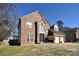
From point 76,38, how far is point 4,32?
2032 millimetres

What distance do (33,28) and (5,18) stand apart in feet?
2.79

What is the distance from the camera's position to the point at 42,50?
176 feet

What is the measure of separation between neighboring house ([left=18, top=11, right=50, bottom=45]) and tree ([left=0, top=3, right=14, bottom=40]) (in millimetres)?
348

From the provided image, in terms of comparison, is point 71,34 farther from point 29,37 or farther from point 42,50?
point 29,37

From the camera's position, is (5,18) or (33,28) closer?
(5,18)

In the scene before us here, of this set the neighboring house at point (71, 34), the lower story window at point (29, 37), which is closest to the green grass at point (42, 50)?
the neighboring house at point (71, 34)

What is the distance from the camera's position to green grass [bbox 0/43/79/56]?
5353 cm

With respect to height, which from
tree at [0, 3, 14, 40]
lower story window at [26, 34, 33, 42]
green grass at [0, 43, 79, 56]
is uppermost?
tree at [0, 3, 14, 40]

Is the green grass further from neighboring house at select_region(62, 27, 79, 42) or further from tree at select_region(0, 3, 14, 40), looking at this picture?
tree at select_region(0, 3, 14, 40)

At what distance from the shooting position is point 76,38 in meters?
53.7

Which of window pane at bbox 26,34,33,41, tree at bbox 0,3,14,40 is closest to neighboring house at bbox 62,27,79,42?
window pane at bbox 26,34,33,41

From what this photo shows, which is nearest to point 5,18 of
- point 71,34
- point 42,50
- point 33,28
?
point 33,28

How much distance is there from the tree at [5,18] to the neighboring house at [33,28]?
1.14 ft

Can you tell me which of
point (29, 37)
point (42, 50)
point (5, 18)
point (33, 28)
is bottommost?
point (42, 50)
